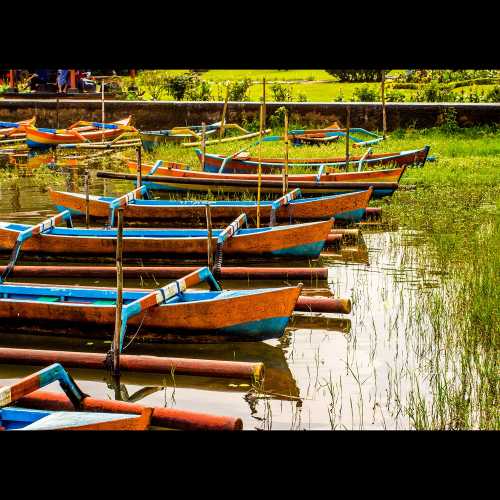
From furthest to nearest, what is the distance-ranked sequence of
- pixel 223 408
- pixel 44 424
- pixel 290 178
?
pixel 290 178, pixel 223 408, pixel 44 424

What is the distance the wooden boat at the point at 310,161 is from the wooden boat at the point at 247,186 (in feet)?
3.49

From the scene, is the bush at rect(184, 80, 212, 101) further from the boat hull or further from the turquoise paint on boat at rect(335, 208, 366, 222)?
the boat hull

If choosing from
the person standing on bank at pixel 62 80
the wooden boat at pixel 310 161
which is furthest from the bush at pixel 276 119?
the person standing on bank at pixel 62 80

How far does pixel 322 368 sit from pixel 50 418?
2.55 meters

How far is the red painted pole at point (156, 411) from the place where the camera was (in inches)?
196

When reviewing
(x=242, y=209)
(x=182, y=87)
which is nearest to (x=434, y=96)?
(x=182, y=87)

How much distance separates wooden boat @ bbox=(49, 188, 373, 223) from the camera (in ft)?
36.7

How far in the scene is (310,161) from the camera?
49.9 ft

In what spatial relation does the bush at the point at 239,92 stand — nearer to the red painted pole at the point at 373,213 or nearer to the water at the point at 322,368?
the red painted pole at the point at 373,213

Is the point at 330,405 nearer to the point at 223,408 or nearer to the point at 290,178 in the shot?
the point at 223,408

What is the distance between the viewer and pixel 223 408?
5961 mm

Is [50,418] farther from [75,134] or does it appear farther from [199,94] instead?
[199,94]

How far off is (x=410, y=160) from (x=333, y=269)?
19.4ft

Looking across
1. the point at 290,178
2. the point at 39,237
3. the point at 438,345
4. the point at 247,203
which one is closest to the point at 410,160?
the point at 290,178
